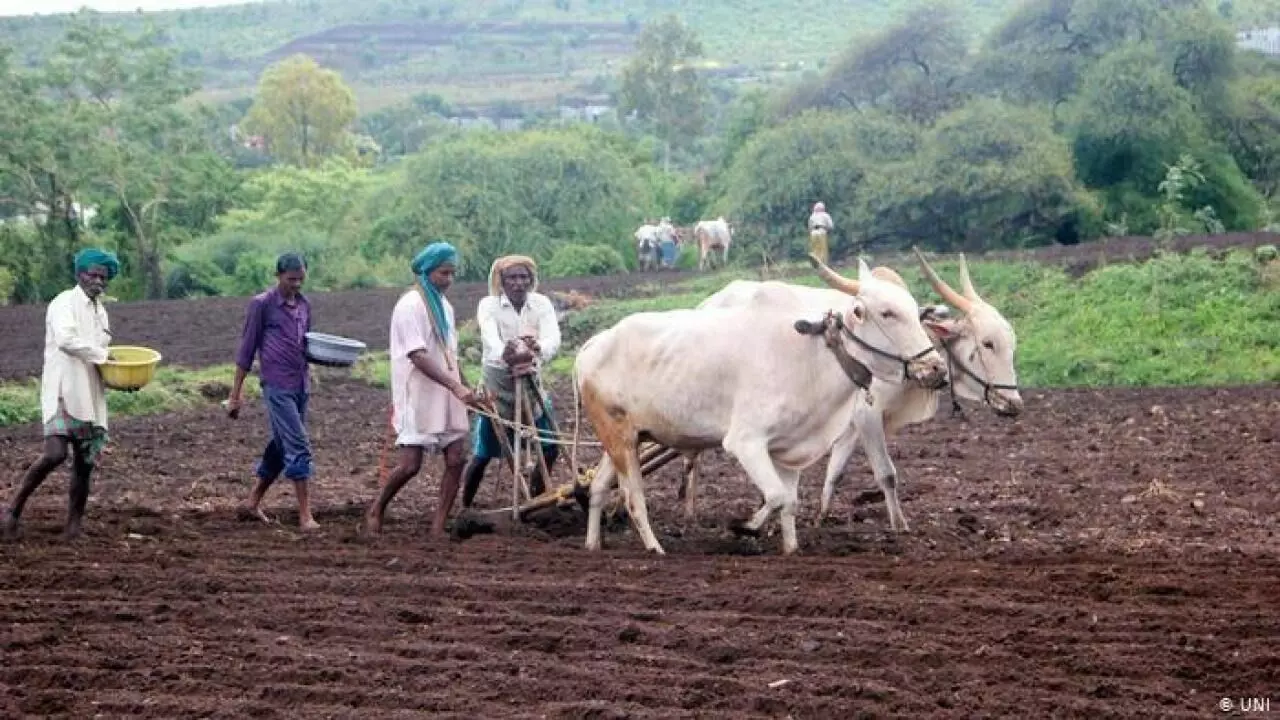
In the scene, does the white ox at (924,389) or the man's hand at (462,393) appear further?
the white ox at (924,389)

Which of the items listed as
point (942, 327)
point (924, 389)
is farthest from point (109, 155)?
point (924, 389)

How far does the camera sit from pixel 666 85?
7681 cm

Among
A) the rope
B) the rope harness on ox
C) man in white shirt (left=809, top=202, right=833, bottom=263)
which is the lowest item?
man in white shirt (left=809, top=202, right=833, bottom=263)

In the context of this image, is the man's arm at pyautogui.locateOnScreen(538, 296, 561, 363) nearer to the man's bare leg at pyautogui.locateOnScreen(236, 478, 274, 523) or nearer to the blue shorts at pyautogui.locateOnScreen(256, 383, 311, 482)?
the blue shorts at pyautogui.locateOnScreen(256, 383, 311, 482)

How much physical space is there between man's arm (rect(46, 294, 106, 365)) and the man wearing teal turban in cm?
159

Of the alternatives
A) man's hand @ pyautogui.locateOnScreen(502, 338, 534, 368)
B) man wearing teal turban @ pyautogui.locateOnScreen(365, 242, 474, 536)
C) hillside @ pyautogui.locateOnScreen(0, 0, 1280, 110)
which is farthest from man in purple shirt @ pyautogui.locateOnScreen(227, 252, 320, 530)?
hillside @ pyautogui.locateOnScreen(0, 0, 1280, 110)

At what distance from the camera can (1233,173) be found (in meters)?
33.1

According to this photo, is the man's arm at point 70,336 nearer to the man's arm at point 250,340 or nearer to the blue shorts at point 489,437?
the man's arm at point 250,340

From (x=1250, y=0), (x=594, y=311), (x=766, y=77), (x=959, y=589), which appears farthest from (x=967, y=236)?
(x=766, y=77)

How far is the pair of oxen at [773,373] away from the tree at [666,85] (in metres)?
64.9

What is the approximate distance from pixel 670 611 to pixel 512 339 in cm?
293

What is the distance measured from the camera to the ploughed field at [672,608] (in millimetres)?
7285

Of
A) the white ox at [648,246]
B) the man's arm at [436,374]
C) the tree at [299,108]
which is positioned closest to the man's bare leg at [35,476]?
the man's arm at [436,374]

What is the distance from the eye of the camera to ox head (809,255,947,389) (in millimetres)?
9883
